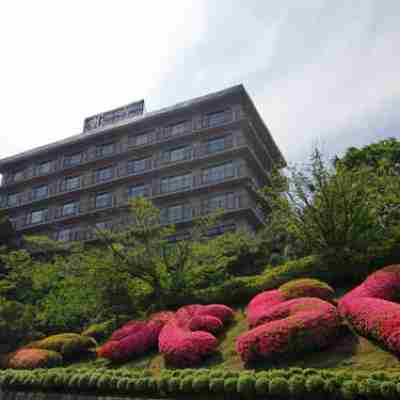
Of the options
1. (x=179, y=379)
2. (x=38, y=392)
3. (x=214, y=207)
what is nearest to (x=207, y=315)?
(x=179, y=379)

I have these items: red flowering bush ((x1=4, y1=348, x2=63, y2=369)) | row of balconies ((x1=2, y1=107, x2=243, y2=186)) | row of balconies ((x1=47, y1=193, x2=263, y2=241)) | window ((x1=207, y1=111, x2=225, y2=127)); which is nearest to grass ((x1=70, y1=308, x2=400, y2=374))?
red flowering bush ((x1=4, y1=348, x2=63, y2=369))

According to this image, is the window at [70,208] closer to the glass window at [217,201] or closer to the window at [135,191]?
the window at [135,191]

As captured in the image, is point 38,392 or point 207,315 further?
point 207,315

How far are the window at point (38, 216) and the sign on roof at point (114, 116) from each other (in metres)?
13.1

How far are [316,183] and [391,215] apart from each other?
4249 millimetres

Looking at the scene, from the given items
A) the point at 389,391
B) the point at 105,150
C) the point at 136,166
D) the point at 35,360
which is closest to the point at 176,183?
the point at 136,166

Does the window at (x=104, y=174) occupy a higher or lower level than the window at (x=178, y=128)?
lower

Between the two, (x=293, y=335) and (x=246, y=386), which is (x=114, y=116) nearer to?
(x=293, y=335)

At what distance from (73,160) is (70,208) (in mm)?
6691

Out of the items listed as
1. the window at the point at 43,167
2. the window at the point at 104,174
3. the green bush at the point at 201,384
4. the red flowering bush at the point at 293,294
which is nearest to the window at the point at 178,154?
the window at the point at 104,174

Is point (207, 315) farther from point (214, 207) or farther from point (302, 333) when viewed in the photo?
point (214, 207)

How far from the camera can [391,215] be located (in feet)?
72.1

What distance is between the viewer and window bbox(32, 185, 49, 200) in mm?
59719

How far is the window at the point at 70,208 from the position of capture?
184 ft
